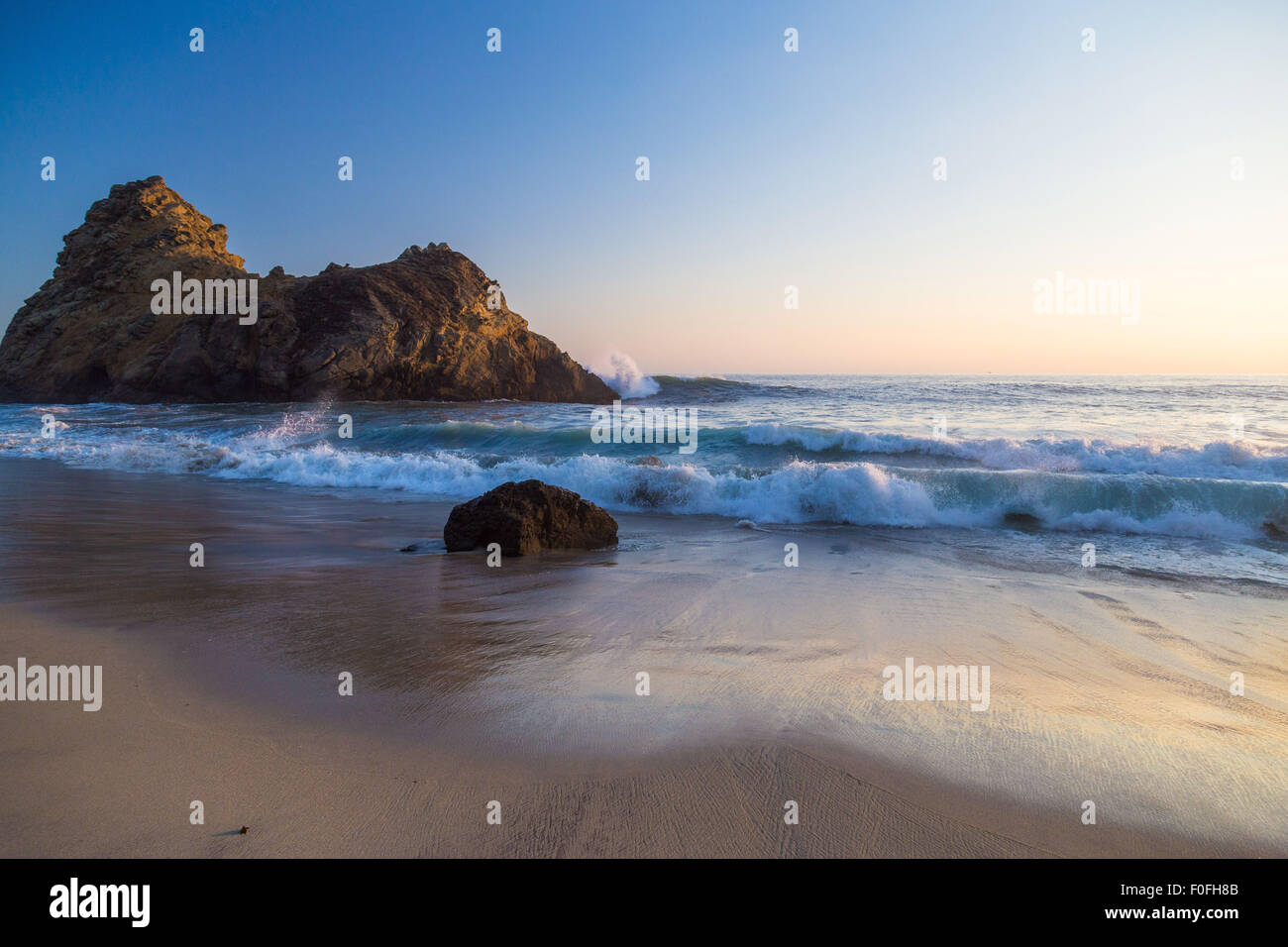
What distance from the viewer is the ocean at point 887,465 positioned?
8.27 meters

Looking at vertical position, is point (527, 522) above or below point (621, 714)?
above

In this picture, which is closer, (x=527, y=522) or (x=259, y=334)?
(x=527, y=522)

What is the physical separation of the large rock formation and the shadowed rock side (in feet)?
90.9

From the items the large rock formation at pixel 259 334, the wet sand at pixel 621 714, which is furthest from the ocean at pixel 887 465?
the large rock formation at pixel 259 334

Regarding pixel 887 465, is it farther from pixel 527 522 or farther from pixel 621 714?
pixel 621 714

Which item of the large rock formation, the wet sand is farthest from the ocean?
the large rock formation

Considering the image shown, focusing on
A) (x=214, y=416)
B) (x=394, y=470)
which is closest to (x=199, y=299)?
(x=214, y=416)

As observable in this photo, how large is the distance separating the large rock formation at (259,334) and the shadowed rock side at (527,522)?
27.7 m

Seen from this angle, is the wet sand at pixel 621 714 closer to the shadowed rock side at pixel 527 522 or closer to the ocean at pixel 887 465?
the shadowed rock side at pixel 527 522

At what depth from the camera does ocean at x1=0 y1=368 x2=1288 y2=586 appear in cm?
827

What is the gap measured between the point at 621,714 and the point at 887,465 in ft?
36.5

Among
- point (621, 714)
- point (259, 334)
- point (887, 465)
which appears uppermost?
point (259, 334)

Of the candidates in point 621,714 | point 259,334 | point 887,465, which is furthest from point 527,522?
point 259,334

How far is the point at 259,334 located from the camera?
32.0m
